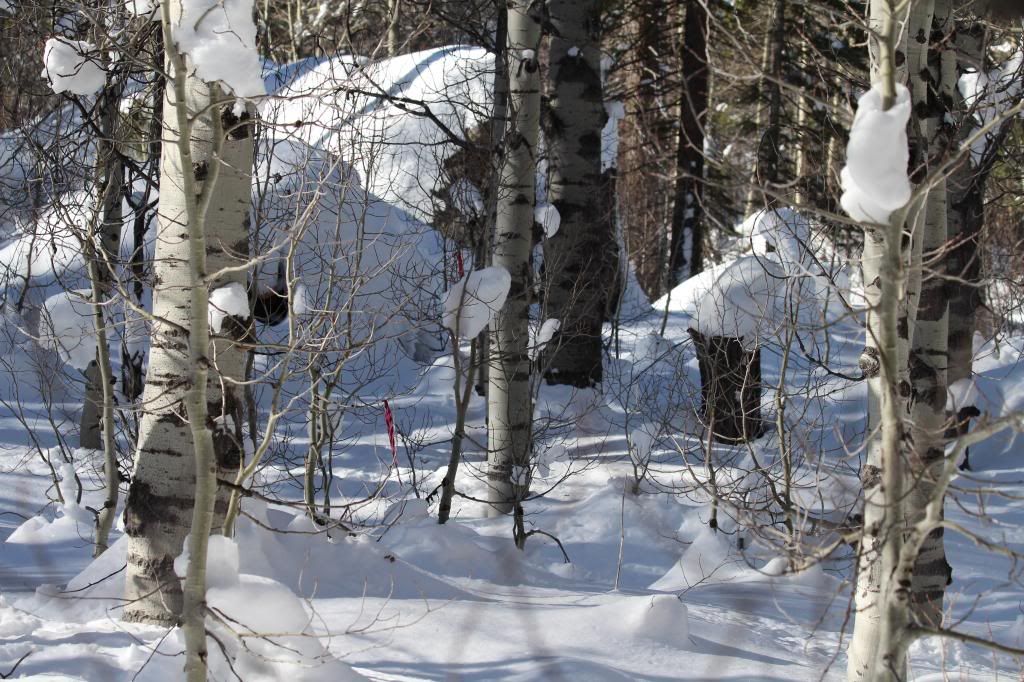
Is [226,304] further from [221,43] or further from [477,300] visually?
[477,300]

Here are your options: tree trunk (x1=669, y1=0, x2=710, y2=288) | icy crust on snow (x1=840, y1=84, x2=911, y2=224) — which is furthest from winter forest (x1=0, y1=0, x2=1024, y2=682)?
tree trunk (x1=669, y1=0, x2=710, y2=288)

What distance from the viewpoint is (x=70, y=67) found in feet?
13.4

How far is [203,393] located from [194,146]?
1.42 m

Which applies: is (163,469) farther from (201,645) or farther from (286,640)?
(201,645)

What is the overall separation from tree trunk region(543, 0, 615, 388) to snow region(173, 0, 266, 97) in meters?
5.50

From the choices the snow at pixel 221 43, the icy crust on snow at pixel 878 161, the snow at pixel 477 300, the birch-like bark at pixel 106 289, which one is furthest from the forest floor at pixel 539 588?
the snow at pixel 221 43

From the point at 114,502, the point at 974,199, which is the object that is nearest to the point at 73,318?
the point at 114,502

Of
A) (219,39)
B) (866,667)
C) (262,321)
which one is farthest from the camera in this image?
(262,321)

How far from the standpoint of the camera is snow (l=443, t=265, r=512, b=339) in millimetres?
5418

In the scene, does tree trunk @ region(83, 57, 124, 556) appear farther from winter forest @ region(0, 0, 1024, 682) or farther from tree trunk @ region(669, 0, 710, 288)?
tree trunk @ region(669, 0, 710, 288)

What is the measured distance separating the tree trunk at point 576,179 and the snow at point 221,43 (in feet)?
18.0

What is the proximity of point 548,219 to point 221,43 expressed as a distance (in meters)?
6.01

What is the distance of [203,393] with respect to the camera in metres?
2.46

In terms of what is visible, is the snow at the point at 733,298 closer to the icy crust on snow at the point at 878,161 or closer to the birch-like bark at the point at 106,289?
the birch-like bark at the point at 106,289
